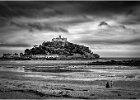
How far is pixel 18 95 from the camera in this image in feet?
48.1

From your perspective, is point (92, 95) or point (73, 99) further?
point (92, 95)

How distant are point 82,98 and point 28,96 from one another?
3.56 metres

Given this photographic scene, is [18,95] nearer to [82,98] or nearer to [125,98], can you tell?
[82,98]

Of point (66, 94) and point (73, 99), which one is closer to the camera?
point (73, 99)

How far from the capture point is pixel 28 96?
563 inches

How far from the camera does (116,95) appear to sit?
15.1m

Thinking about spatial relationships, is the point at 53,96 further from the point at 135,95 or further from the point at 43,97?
the point at 135,95

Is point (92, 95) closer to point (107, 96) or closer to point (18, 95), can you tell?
point (107, 96)

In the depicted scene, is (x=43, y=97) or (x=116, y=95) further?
(x=116, y=95)

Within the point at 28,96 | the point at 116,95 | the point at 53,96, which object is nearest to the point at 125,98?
the point at 116,95

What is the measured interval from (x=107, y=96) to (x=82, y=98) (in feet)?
6.15

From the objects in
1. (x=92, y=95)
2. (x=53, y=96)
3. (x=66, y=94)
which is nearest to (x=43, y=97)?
(x=53, y=96)

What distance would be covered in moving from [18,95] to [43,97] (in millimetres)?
1855

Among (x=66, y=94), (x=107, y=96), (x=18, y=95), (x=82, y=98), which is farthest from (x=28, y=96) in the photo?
(x=107, y=96)
